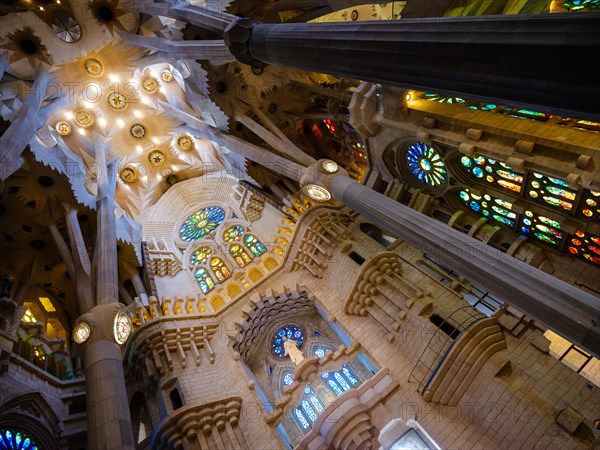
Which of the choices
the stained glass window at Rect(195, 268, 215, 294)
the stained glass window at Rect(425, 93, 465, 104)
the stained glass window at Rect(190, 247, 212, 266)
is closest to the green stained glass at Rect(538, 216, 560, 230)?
the stained glass window at Rect(425, 93, 465, 104)

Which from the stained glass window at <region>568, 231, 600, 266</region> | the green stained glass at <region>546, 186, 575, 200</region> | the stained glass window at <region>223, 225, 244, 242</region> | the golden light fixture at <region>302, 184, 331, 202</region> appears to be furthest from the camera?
the stained glass window at <region>223, 225, 244, 242</region>

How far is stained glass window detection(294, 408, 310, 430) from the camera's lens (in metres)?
11.4

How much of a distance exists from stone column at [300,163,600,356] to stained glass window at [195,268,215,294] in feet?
26.9

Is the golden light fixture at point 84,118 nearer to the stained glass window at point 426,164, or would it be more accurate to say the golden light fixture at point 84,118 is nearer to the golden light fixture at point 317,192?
the golden light fixture at point 317,192

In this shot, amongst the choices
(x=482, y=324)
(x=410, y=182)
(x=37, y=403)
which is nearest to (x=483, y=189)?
(x=410, y=182)

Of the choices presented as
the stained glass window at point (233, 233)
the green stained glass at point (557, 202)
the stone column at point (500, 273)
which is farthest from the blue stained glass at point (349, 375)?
the stained glass window at point (233, 233)

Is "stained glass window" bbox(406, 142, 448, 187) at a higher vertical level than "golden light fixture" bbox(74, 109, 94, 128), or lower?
lower

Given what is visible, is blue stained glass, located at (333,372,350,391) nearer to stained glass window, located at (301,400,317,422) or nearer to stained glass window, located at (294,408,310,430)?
stained glass window, located at (301,400,317,422)

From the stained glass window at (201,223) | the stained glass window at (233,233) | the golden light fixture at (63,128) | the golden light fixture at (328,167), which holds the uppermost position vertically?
the golden light fixture at (63,128)

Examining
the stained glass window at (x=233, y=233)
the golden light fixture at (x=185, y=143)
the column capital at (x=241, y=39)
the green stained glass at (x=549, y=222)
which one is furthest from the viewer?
the golden light fixture at (x=185, y=143)

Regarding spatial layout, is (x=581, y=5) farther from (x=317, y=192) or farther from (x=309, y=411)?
(x=309, y=411)

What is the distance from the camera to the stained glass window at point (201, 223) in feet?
63.1

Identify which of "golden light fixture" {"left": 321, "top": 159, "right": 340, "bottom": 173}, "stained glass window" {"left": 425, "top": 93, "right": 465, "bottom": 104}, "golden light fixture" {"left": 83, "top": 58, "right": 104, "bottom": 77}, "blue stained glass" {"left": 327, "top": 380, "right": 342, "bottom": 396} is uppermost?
"golden light fixture" {"left": 83, "top": 58, "right": 104, "bottom": 77}

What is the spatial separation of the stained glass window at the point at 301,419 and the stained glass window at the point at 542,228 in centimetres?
795
